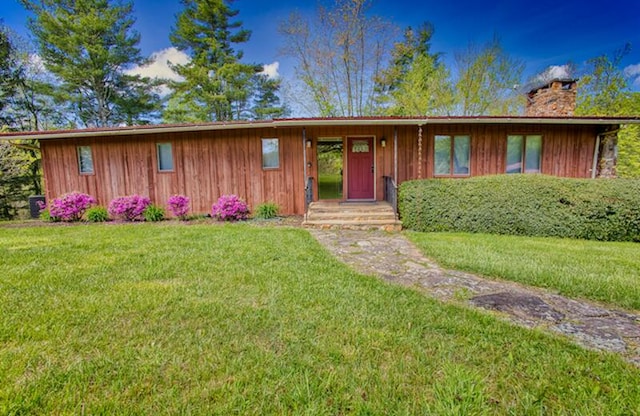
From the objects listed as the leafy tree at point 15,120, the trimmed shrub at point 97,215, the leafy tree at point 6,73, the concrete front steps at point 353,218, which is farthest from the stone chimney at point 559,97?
the leafy tree at point 6,73

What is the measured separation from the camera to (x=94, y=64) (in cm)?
1628

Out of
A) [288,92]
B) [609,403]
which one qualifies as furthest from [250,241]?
[288,92]

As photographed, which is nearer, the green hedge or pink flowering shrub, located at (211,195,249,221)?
the green hedge

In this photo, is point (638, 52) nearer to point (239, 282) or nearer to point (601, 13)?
point (601, 13)

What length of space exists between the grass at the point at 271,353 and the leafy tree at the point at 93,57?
17.8 metres

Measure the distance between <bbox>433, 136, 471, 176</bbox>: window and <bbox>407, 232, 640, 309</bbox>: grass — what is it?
3.16 meters

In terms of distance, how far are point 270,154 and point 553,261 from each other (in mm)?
7190

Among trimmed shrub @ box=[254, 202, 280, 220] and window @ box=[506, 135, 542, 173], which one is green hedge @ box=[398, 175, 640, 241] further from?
trimmed shrub @ box=[254, 202, 280, 220]

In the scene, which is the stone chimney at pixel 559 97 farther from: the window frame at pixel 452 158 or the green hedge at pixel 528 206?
the green hedge at pixel 528 206

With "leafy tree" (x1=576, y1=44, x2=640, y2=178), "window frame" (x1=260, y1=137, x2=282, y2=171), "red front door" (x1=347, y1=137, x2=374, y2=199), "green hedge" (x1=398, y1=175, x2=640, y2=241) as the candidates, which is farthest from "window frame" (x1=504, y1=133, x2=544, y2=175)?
"leafy tree" (x1=576, y1=44, x2=640, y2=178)

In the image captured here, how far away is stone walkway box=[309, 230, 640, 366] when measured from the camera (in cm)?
230

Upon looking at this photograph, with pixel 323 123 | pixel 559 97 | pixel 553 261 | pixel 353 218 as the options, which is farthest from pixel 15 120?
pixel 559 97

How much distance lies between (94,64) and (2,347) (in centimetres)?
1952

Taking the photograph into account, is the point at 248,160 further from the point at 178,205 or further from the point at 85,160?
the point at 85,160
